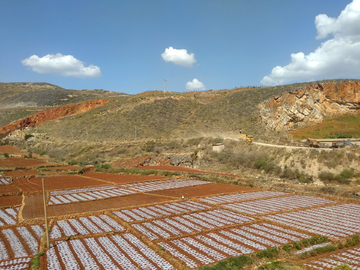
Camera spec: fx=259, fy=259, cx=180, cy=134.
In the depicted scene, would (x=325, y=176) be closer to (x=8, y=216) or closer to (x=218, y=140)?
(x=218, y=140)

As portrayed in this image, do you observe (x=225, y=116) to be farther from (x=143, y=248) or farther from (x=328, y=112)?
(x=143, y=248)

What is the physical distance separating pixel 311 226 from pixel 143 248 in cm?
944

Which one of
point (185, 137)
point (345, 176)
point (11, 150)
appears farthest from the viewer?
point (11, 150)

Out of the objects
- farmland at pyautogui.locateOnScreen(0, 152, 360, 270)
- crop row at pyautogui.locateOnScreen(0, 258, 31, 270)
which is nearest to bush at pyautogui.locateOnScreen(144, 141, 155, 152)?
farmland at pyautogui.locateOnScreen(0, 152, 360, 270)

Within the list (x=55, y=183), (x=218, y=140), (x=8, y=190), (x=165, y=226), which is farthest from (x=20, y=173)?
(x=165, y=226)

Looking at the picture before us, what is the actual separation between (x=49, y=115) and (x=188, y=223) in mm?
71229

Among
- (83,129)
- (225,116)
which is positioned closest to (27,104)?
(83,129)

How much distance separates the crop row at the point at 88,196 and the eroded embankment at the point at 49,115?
55.3 m

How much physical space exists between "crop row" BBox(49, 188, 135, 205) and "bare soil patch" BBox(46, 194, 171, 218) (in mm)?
1174

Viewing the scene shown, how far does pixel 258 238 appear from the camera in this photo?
12.8 metres

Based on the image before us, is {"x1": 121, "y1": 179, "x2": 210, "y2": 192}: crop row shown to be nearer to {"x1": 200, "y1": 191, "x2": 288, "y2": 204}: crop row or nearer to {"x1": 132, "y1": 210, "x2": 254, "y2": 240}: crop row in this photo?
{"x1": 200, "y1": 191, "x2": 288, "y2": 204}: crop row

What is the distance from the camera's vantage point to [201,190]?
2512cm

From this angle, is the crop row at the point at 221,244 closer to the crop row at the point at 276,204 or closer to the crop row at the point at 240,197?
the crop row at the point at 276,204

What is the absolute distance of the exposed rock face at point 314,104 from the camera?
40.4 metres
